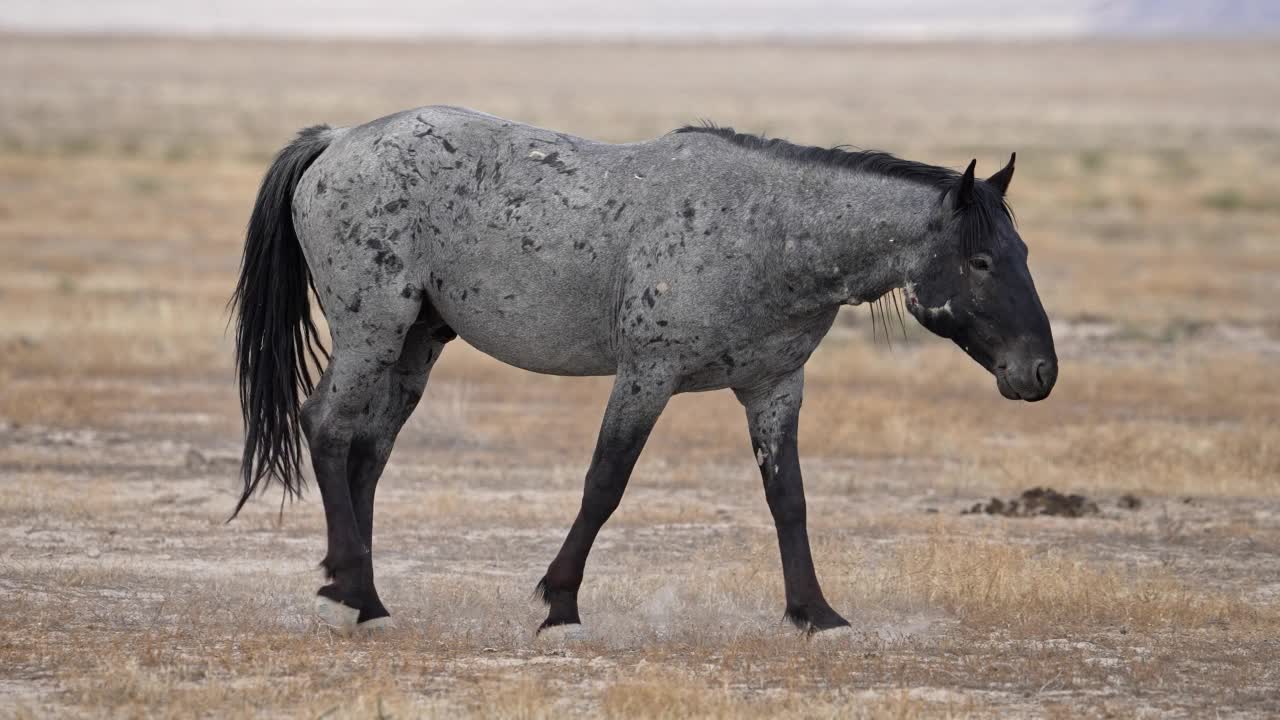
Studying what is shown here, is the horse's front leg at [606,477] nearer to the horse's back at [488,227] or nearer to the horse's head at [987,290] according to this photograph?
the horse's back at [488,227]

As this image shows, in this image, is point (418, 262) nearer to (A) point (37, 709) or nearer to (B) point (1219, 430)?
(A) point (37, 709)

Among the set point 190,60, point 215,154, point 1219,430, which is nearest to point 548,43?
point 190,60

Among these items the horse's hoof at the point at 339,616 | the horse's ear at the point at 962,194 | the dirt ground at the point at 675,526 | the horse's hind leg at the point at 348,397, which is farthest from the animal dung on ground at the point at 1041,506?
the horse's hoof at the point at 339,616

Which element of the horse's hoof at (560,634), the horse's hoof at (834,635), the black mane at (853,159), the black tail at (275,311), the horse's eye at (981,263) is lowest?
the horse's hoof at (560,634)

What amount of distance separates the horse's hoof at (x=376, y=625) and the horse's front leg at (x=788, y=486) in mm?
1809

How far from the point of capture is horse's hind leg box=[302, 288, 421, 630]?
7711mm

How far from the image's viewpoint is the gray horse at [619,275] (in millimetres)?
7293

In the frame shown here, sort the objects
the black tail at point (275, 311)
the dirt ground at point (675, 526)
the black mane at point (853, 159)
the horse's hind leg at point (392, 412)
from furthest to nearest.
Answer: the black tail at point (275, 311)
the horse's hind leg at point (392, 412)
the black mane at point (853, 159)
the dirt ground at point (675, 526)

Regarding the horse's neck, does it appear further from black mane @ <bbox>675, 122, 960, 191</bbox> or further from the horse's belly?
the horse's belly

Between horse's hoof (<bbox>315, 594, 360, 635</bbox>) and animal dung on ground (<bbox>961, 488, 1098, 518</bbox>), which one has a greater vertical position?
animal dung on ground (<bbox>961, 488, 1098, 518</bbox>)

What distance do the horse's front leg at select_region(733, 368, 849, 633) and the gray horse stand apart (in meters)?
0.01

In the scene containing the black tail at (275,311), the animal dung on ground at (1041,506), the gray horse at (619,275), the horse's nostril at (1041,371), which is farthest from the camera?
the animal dung on ground at (1041,506)

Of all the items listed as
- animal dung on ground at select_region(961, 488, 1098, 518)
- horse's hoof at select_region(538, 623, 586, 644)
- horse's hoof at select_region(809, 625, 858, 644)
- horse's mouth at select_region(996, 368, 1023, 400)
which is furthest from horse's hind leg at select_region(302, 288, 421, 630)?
animal dung on ground at select_region(961, 488, 1098, 518)

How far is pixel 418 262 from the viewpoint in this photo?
25.8 ft
